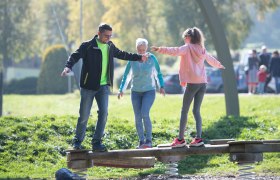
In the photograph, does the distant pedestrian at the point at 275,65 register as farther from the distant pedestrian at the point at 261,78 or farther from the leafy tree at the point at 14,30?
the leafy tree at the point at 14,30

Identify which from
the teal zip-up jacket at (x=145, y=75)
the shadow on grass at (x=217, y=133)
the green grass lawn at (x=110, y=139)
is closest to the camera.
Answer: the teal zip-up jacket at (x=145, y=75)

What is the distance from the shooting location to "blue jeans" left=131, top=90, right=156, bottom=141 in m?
16.6

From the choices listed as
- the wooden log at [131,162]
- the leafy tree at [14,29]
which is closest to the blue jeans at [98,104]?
the wooden log at [131,162]

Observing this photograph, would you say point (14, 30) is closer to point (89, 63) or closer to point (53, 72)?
point (53, 72)

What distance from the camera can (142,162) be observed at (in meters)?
15.5

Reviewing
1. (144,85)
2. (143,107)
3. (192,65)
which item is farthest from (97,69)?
(143,107)

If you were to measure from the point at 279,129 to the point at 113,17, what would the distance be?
44.8 metres

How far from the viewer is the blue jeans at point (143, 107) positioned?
1658 cm

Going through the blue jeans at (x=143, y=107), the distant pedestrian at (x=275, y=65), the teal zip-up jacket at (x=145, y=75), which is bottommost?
the blue jeans at (x=143, y=107)

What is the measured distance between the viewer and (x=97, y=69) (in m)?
14.6

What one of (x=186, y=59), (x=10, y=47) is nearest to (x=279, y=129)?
(x=186, y=59)

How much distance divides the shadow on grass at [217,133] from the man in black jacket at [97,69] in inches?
124

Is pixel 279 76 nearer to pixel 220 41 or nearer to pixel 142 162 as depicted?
pixel 220 41

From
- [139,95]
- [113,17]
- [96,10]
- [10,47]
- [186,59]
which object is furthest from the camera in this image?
[96,10]
